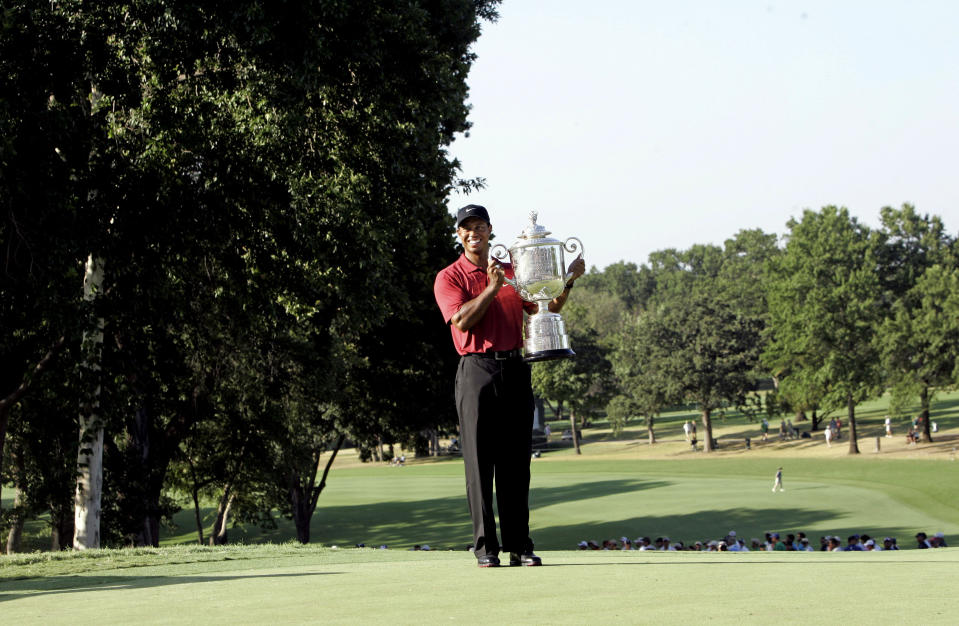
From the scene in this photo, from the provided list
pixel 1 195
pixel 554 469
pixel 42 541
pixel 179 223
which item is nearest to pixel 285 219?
pixel 179 223

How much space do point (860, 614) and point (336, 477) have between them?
76.3 metres

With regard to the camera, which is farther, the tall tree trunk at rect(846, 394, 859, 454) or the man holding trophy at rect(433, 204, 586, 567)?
the tall tree trunk at rect(846, 394, 859, 454)

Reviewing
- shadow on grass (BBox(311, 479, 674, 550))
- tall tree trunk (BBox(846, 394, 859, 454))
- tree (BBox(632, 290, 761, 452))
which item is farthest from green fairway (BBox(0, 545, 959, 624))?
tree (BBox(632, 290, 761, 452))

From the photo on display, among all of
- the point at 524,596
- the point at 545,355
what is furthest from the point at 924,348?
the point at 524,596

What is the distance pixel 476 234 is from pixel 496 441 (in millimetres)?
1436

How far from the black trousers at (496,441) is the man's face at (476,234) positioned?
780mm

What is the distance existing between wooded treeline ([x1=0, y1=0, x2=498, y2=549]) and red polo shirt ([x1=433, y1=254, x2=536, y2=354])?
8.12 metres

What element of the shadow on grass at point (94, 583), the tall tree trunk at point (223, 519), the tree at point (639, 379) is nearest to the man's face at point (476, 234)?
the shadow on grass at point (94, 583)

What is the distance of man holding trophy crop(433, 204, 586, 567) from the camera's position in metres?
6.85

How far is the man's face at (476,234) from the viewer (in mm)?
7055

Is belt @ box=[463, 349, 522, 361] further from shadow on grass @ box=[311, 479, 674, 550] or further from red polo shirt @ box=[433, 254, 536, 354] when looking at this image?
shadow on grass @ box=[311, 479, 674, 550]

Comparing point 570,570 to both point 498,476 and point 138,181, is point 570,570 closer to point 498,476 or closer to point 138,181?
point 498,476

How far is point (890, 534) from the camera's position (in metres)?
35.6

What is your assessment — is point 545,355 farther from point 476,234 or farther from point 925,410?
point 925,410
